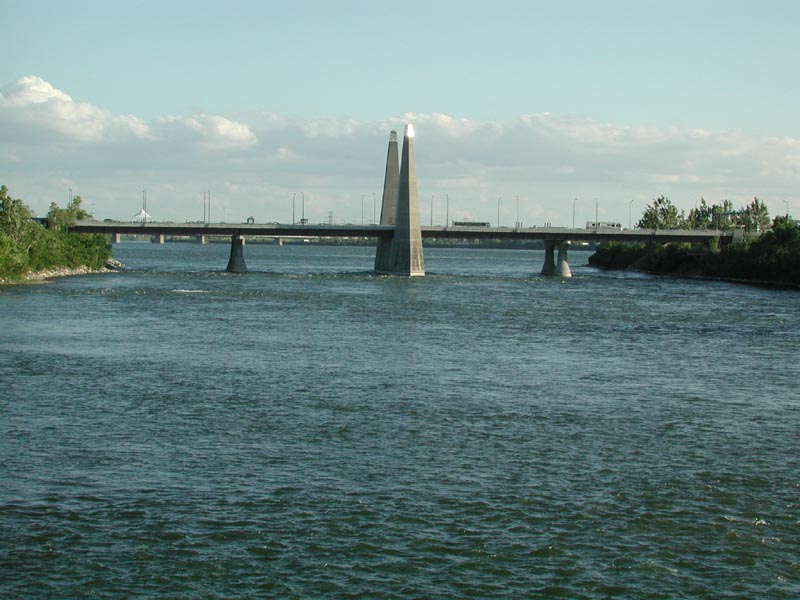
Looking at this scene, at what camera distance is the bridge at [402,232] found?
157m

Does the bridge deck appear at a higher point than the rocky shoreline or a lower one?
higher

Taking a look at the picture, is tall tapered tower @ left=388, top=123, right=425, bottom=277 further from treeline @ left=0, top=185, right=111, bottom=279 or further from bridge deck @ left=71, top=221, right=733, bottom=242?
treeline @ left=0, top=185, right=111, bottom=279

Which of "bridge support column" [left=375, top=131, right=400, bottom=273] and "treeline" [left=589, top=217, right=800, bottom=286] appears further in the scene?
"bridge support column" [left=375, top=131, right=400, bottom=273]

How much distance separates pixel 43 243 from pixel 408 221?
50803 mm

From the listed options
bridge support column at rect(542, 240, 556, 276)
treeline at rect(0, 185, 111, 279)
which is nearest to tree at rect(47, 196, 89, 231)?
treeline at rect(0, 185, 111, 279)

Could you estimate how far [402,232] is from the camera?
158 metres

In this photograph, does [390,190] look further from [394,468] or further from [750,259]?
[394,468]

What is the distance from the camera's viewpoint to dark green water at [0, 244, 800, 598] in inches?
869

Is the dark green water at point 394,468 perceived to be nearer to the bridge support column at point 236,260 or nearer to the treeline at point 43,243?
the treeline at point 43,243

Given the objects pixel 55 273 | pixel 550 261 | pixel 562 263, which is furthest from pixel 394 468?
pixel 550 261

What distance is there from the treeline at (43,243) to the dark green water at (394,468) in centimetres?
5644

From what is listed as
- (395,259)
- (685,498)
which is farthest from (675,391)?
(395,259)

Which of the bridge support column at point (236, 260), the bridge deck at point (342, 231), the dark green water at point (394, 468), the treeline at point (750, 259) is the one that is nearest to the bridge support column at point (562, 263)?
the bridge deck at point (342, 231)

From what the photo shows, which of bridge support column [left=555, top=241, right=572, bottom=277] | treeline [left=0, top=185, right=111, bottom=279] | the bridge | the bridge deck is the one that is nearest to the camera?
treeline [left=0, top=185, right=111, bottom=279]
